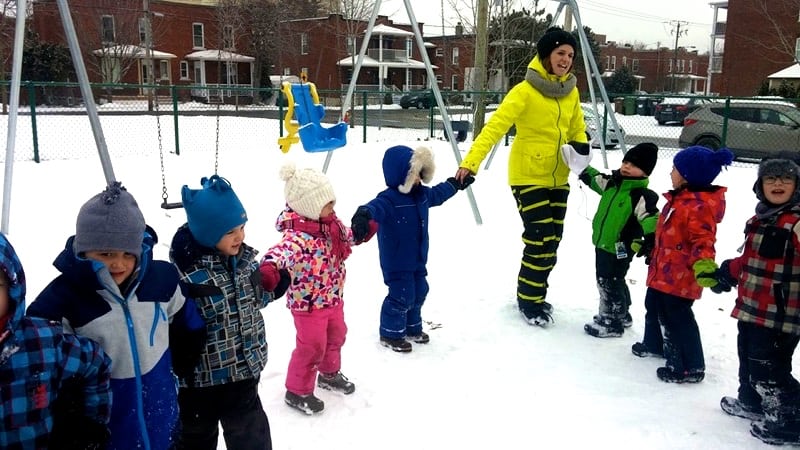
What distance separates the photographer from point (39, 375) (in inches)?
68.3

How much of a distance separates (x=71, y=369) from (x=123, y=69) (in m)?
35.1

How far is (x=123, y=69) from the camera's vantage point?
3309 centimetres

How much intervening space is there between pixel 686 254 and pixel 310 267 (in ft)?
6.66

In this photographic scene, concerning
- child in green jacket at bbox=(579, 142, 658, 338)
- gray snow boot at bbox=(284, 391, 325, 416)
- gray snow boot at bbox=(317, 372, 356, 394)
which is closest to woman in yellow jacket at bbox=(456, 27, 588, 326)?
child in green jacket at bbox=(579, 142, 658, 338)

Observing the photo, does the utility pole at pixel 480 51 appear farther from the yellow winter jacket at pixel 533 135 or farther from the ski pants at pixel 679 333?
the ski pants at pixel 679 333

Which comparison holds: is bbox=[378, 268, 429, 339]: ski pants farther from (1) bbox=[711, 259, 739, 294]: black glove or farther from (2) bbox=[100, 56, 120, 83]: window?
(2) bbox=[100, 56, 120, 83]: window

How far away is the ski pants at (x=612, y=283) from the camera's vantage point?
413 cm

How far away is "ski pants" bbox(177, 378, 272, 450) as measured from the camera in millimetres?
2422

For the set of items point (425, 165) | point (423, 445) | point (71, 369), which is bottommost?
point (423, 445)

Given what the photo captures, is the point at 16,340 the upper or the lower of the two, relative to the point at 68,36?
lower

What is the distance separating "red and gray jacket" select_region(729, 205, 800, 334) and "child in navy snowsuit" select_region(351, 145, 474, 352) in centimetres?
176

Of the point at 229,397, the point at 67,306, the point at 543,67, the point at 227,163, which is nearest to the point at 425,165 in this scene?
the point at 543,67

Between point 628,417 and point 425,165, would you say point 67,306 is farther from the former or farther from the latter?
point 628,417

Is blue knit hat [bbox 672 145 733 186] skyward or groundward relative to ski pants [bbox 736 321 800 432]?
skyward
